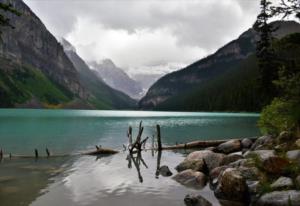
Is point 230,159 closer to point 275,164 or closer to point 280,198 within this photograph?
point 275,164

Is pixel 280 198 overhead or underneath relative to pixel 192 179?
overhead

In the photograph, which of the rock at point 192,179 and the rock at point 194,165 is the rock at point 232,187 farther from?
the rock at point 194,165

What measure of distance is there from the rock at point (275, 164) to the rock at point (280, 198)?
2828mm

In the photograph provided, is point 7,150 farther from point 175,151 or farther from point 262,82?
point 262,82

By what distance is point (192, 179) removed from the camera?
2227 centimetres

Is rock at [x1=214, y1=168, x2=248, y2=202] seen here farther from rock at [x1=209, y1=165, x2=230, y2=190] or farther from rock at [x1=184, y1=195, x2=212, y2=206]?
rock at [x1=209, y1=165, x2=230, y2=190]

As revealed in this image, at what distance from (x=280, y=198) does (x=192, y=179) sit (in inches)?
335

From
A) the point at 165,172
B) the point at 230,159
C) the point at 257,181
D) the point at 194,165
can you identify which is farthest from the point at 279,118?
the point at 257,181

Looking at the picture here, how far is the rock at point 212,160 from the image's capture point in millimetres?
25000

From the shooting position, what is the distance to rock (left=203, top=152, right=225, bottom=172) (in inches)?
984

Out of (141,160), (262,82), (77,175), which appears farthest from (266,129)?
(262,82)

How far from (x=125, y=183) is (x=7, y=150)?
2597 cm

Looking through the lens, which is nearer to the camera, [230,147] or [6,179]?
Answer: [6,179]

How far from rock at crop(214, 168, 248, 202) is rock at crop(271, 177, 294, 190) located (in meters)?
1.86
